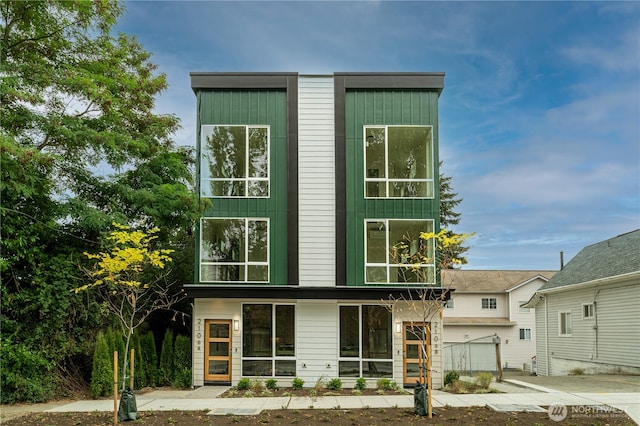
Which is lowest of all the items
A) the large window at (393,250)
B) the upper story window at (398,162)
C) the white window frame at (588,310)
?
the white window frame at (588,310)

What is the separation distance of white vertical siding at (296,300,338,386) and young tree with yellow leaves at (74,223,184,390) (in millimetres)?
3729

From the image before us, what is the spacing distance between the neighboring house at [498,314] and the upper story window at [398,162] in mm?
18014

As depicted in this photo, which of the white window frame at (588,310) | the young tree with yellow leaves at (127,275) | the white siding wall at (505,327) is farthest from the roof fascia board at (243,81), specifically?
the white siding wall at (505,327)

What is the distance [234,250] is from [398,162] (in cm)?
569

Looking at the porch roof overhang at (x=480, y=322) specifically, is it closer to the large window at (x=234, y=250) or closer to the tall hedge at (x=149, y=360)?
the large window at (x=234, y=250)

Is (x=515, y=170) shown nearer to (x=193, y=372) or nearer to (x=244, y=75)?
(x=244, y=75)

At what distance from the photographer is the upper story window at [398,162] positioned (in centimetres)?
1634

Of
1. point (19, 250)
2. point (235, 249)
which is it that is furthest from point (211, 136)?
point (19, 250)

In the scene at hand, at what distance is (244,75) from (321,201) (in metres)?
4.53

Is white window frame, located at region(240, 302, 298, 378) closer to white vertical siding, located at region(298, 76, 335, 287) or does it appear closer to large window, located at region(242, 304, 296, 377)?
large window, located at region(242, 304, 296, 377)

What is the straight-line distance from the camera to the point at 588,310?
2080cm

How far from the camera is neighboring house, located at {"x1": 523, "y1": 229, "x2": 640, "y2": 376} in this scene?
17.9 m

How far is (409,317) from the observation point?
1599 cm

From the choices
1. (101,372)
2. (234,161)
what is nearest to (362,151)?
(234,161)
